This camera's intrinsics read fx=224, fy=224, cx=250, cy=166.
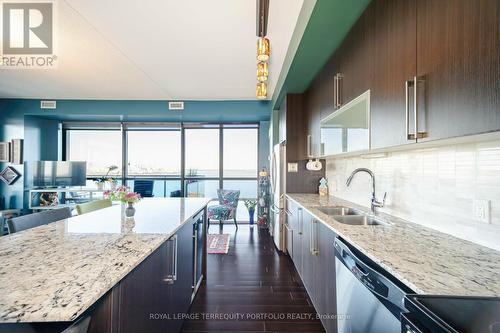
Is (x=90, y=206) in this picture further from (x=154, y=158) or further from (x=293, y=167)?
(x=154, y=158)

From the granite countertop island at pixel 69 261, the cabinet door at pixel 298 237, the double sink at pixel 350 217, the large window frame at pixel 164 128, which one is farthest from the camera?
the large window frame at pixel 164 128

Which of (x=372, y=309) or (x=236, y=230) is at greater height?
(x=372, y=309)

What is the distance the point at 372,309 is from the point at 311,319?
118 centimetres

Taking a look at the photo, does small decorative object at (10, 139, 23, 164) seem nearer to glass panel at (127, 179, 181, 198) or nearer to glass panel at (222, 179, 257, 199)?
glass panel at (127, 179, 181, 198)

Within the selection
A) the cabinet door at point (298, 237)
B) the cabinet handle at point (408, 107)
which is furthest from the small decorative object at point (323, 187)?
the cabinet handle at point (408, 107)

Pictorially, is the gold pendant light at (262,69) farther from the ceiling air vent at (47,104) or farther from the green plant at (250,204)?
the ceiling air vent at (47,104)

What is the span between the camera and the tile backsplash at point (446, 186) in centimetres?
112

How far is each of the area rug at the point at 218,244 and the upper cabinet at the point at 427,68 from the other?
2.85 metres

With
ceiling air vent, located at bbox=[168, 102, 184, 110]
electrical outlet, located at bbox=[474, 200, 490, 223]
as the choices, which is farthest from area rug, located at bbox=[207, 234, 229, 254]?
electrical outlet, located at bbox=[474, 200, 490, 223]

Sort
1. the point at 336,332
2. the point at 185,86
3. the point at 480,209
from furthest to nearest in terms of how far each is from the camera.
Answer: the point at 185,86, the point at 336,332, the point at 480,209

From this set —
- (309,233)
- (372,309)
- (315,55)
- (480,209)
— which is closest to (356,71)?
(315,55)

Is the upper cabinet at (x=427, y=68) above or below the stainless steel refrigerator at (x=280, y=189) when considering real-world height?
above

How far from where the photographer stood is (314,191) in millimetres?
3342

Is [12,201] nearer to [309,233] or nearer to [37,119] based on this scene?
[37,119]
